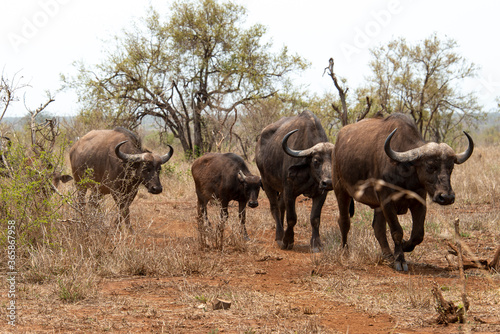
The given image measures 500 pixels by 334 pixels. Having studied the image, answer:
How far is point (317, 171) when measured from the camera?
26.4 feet

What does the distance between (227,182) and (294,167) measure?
1.66 meters

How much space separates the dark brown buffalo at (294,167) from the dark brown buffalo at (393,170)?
0.44 m

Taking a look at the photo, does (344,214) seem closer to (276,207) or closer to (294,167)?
(294,167)

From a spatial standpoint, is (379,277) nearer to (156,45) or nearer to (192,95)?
(192,95)

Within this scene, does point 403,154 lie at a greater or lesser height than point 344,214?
greater

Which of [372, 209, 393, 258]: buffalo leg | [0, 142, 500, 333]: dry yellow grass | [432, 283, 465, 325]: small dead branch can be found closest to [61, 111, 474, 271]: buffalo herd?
[372, 209, 393, 258]: buffalo leg

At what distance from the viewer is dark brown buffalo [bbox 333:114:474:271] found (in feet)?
19.7

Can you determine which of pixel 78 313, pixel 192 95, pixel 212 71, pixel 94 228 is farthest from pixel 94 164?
pixel 212 71

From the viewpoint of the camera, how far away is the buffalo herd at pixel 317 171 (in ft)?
20.3

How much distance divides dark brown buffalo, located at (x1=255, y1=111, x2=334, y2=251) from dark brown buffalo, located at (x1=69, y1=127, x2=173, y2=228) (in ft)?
6.35

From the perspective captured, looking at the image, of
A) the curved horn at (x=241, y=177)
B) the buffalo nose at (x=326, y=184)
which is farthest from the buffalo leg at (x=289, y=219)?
the curved horn at (x=241, y=177)

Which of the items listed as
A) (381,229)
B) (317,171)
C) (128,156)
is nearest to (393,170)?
(381,229)

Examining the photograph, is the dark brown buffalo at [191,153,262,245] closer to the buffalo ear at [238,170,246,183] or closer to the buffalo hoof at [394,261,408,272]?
the buffalo ear at [238,170,246,183]

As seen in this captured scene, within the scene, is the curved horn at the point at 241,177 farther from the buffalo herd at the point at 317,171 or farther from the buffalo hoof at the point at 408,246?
the buffalo hoof at the point at 408,246
